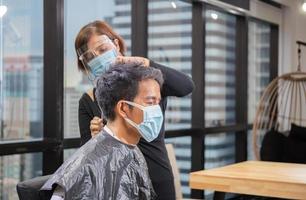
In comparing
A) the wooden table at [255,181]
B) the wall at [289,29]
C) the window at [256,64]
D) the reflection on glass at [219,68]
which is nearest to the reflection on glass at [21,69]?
the wooden table at [255,181]

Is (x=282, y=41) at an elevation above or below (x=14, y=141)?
above

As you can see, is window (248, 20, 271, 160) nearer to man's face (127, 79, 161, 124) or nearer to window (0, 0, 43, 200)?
window (0, 0, 43, 200)

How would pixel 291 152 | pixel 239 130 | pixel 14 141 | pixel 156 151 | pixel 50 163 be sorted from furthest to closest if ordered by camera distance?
1. pixel 239 130
2. pixel 291 152
3. pixel 50 163
4. pixel 14 141
5. pixel 156 151

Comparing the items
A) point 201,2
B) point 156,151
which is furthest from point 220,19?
point 156,151

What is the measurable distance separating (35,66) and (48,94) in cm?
21

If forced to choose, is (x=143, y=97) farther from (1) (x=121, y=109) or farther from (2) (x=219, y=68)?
(2) (x=219, y=68)

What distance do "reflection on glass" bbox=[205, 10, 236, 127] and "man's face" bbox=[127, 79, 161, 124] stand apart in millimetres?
3259

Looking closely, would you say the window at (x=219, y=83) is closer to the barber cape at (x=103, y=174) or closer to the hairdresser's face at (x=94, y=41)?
the hairdresser's face at (x=94, y=41)

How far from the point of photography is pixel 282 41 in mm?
6066

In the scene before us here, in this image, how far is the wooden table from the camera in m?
2.74

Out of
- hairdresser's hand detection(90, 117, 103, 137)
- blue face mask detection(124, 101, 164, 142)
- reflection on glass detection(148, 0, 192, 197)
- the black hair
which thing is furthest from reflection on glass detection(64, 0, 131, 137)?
the black hair

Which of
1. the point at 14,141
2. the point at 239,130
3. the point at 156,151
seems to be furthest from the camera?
the point at 239,130

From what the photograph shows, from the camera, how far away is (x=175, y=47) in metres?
4.46

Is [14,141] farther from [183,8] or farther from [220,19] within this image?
[220,19]
